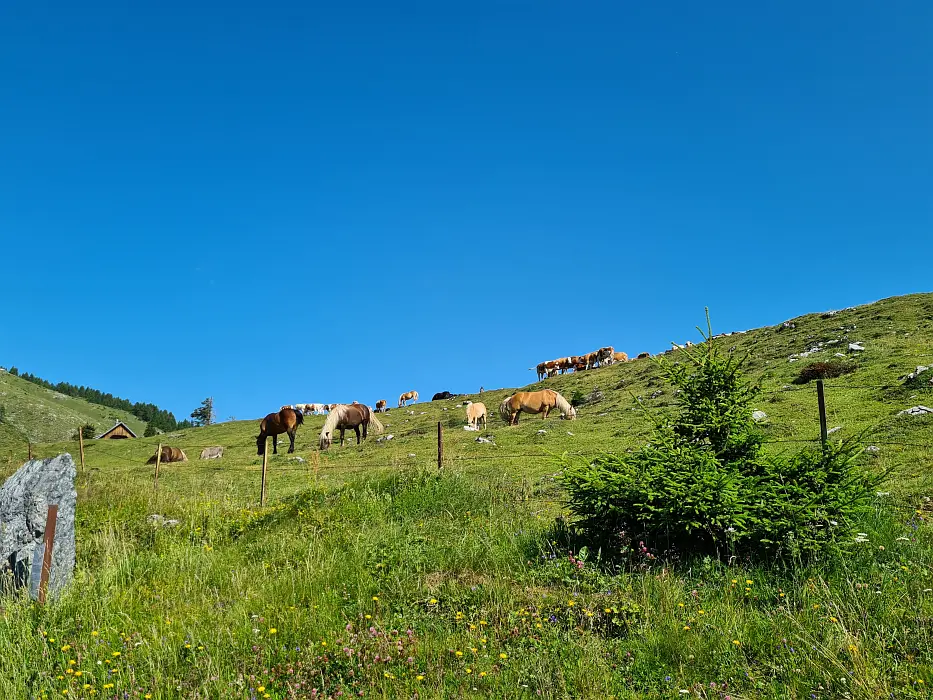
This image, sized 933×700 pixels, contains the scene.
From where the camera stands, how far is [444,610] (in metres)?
7.30

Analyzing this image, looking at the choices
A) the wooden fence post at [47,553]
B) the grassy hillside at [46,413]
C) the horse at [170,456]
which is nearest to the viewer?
the wooden fence post at [47,553]

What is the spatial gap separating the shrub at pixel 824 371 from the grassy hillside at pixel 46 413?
117 meters

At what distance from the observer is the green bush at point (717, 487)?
800 cm

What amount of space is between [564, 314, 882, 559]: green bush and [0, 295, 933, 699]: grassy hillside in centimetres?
43

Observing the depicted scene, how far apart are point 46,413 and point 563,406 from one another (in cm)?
→ 13215

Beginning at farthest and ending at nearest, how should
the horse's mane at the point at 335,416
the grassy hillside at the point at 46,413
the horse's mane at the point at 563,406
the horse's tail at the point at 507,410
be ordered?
1. the grassy hillside at the point at 46,413
2. the horse's tail at the point at 507,410
3. the horse's mane at the point at 563,406
4. the horse's mane at the point at 335,416

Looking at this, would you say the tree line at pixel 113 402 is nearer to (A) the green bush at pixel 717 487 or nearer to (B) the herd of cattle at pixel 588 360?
(B) the herd of cattle at pixel 588 360

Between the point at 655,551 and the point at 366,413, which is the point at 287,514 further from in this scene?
the point at 366,413

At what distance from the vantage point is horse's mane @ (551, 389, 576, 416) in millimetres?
34138

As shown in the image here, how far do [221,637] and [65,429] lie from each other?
14010cm

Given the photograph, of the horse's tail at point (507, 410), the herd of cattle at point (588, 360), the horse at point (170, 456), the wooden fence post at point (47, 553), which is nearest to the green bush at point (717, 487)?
the wooden fence post at point (47, 553)

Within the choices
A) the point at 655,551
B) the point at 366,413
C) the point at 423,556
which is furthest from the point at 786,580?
the point at 366,413

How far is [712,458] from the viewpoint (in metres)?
8.46

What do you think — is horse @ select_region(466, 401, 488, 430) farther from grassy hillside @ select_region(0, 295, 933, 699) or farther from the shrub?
grassy hillside @ select_region(0, 295, 933, 699)
